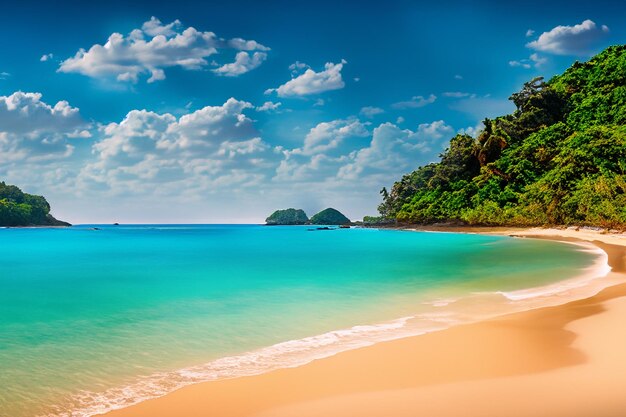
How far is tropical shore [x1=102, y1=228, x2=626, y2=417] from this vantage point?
538cm

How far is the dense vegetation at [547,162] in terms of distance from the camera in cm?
6581

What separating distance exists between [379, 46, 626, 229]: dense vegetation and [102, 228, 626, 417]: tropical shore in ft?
185

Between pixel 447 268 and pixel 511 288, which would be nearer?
pixel 511 288

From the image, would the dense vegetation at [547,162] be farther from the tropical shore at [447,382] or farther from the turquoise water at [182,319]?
the tropical shore at [447,382]

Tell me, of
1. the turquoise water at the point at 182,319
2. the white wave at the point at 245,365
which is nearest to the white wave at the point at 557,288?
the turquoise water at the point at 182,319

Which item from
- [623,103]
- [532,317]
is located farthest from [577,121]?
[532,317]

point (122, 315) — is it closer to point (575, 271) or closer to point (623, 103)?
point (575, 271)

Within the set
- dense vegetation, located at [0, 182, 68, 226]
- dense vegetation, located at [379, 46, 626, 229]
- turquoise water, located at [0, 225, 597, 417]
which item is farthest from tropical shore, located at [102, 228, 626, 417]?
dense vegetation, located at [0, 182, 68, 226]

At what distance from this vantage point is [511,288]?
16.9 meters

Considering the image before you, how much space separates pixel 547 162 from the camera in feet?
285

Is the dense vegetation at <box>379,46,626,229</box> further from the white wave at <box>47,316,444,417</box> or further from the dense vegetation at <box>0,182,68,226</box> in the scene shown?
the dense vegetation at <box>0,182,68,226</box>

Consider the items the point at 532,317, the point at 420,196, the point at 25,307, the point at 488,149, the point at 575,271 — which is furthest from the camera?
the point at 420,196

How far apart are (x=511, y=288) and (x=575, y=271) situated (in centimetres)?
685

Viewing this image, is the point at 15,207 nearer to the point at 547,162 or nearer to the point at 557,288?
the point at 547,162
